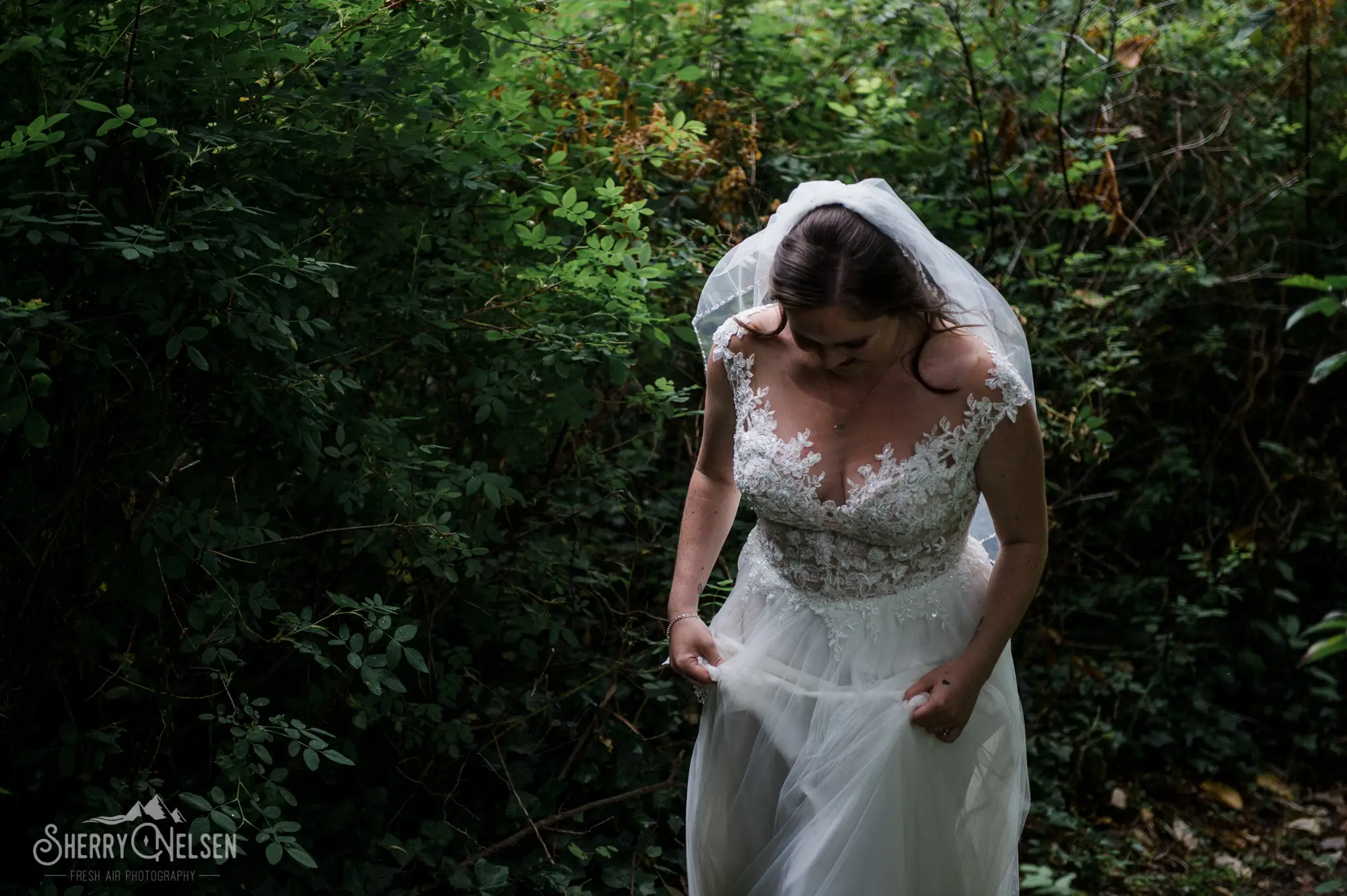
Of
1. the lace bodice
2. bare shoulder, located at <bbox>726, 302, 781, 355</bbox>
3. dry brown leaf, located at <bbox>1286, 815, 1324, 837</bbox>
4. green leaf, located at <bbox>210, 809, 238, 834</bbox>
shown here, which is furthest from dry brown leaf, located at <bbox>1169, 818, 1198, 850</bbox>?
green leaf, located at <bbox>210, 809, 238, 834</bbox>

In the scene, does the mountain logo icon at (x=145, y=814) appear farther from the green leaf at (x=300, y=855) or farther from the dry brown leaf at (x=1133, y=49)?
the dry brown leaf at (x=1133, y=49)

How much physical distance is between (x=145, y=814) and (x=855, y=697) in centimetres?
162

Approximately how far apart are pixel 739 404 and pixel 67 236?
4.82 feet

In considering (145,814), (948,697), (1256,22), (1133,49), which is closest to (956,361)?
(948,697)

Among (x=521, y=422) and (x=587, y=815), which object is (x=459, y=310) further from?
(x=587, y=815)

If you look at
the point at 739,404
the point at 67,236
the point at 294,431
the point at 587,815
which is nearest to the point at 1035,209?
the point at 739,404

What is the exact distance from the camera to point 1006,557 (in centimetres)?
258

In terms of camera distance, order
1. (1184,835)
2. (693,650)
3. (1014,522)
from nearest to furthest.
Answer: (1014,522) → (693,650) → (1184,835)

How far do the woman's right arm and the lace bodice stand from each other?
0.25 feet

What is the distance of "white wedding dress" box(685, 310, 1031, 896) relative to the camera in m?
2.52

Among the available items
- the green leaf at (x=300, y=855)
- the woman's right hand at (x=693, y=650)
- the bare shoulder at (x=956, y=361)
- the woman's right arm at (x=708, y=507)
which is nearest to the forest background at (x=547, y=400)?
the green leaf at (x=300, y=855)

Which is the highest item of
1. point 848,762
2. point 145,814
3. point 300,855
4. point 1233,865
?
point 848,762

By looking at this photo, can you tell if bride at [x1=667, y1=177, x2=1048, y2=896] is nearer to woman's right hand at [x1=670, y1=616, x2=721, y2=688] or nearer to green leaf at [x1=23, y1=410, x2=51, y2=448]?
woman's right hand at [x1=670, y1=616, x2=721, y2=688]

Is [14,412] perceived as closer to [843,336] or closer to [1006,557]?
[843,336]
